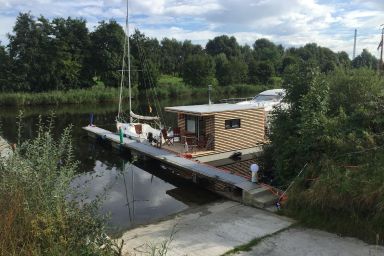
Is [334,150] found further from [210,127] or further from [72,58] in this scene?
[72,58]

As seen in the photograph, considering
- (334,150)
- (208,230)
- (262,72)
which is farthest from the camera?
(262,72)

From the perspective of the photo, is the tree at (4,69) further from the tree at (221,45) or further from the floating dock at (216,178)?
the tree at (221,45)

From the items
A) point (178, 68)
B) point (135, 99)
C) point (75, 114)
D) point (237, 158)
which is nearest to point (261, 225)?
point (237, 158)

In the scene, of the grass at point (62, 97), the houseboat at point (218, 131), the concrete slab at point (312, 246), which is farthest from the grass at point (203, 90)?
the concrete slab at point (312, 246)

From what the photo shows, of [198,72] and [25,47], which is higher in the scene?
[25,47]

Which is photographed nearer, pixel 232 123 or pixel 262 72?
pixel 232 123

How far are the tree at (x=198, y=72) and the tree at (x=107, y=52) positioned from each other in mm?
14442

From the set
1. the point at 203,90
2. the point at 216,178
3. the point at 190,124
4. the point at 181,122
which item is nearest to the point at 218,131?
the point at 190,124

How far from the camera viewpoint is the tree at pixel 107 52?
56938 millimetres

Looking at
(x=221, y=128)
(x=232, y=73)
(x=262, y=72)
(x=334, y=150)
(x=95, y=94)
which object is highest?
(x=262, y=72)

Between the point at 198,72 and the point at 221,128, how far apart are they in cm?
5069

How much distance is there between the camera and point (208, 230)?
947cm

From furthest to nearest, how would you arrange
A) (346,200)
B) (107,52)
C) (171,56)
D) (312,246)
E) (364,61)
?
(171,56)
(107,52)
(364,61)
(346,200)
(312,246)

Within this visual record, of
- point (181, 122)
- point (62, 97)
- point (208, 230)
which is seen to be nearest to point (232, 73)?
point (62, 97)
